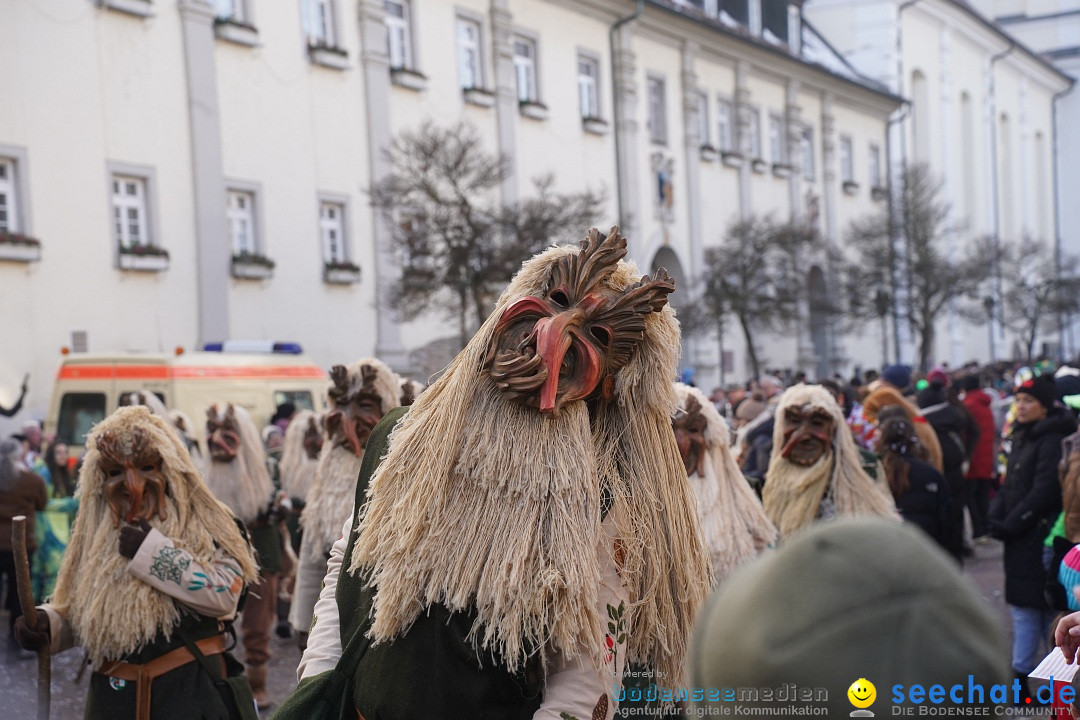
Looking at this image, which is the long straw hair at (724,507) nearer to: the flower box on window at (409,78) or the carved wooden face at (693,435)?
the carved wooden face at (693,435)

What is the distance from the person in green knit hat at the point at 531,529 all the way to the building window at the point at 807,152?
111ft

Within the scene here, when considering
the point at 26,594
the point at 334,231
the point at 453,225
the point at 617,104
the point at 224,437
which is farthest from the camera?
the point at 617,104

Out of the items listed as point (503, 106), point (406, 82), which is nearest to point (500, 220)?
point (406, 82)

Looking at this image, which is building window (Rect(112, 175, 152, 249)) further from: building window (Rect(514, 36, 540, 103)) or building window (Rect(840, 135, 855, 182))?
building window (Rect(840, 135, 855, 182))

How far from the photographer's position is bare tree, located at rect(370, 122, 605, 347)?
17.0m

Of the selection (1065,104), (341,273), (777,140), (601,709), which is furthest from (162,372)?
(1065,104)

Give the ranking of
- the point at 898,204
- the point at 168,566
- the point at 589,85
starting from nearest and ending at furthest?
1. the point at 168,566
2. the point at 589,85
3. the point at 898,204

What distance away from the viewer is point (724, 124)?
31047 mm

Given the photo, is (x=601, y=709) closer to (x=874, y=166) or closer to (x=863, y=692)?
(x=863, y=692)

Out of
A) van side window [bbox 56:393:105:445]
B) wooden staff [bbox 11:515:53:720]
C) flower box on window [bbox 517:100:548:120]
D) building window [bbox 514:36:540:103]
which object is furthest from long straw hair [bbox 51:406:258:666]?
building window [bbox 514:36:540:103]

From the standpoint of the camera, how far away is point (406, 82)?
19.8m

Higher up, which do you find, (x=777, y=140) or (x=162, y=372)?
(x=777, y=140)

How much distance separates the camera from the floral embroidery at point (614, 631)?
234cm

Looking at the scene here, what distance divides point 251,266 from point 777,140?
20747mm
